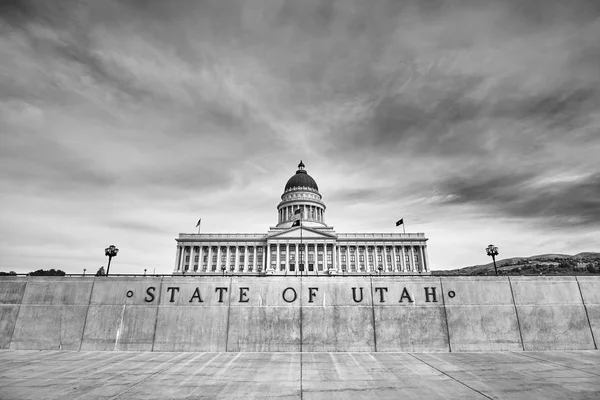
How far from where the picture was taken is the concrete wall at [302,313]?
39.8ft

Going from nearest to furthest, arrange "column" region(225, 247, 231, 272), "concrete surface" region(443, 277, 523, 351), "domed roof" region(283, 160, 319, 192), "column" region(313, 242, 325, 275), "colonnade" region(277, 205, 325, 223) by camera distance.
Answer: "concrete surface" region(443, 277, 523, 351)
"column" region(313, 242, 325, 275)
"column" region(225, 247, 231, 272)
"colonnade" region(277, 205, 325, 223)
"domed roof" region(283, 160, 319, 192)

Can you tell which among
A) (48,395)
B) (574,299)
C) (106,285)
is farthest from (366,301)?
(106,285)

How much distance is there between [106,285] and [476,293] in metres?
16.4

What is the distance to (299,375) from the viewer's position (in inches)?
339

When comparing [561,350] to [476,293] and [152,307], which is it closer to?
[476,293]

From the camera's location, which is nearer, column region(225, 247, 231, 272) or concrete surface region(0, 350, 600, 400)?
concrete surface region(0, 350, 600, 400)

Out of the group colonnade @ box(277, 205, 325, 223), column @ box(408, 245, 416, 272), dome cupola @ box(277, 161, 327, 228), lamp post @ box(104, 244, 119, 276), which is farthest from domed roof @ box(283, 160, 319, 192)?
lamp post @ box(104, 244, 119, 276)

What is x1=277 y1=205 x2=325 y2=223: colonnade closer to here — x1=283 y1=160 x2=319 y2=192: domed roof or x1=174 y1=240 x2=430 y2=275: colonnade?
x1=283 y1=160 x2=319 y2=192: domed roof

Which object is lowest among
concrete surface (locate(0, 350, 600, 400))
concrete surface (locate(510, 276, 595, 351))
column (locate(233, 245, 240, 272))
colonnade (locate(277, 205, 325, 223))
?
concrete surface (locate(0, 350, 600, 400))

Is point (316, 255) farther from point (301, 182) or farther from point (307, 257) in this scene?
point (301, 182)

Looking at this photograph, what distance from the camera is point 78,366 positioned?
9.66m

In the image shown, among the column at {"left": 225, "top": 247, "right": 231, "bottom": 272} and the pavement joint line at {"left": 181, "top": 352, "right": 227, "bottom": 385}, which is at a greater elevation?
the column at {"left": 225, "top": 247, "right": 231, "bottom": 272}

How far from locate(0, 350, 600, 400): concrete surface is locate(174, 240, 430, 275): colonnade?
72.5 m

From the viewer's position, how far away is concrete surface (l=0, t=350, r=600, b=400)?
710 cm
